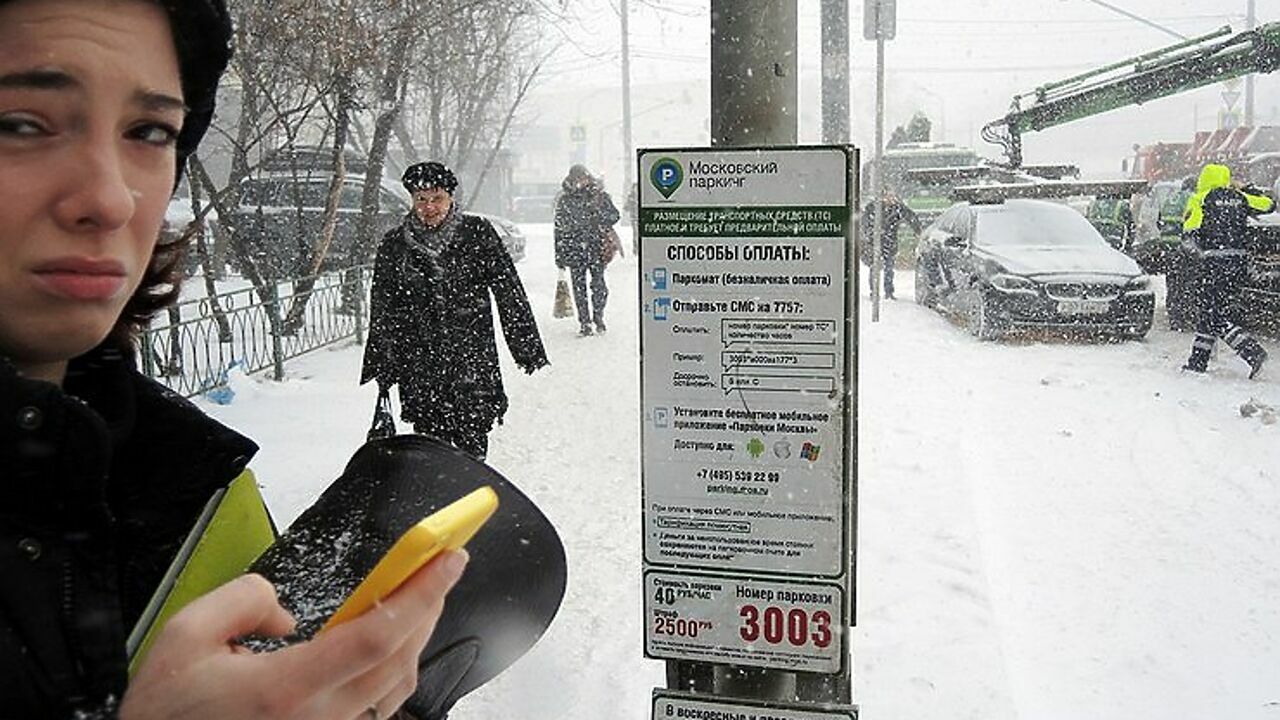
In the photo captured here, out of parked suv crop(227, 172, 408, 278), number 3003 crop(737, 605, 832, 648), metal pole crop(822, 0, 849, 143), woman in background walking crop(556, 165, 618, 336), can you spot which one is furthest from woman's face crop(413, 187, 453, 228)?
metal pole crop(822, 0, 849, 143)

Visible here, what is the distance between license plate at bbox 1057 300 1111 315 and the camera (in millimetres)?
Answer: 12117

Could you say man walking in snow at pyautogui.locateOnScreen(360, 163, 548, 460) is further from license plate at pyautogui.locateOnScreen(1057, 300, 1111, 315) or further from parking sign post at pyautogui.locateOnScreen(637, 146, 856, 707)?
license plate at pyautogui.locateOnScreen(1057, 300, 1111, 315)

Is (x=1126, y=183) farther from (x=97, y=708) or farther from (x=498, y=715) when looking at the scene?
(x=97, y=708)

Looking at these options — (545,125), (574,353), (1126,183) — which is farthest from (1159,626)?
(545,125)

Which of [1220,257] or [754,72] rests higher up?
[754,72]

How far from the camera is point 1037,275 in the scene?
12.2 m

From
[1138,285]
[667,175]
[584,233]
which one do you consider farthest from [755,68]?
[1138,285]

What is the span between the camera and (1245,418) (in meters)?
8.93

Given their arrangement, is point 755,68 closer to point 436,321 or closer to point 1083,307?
point 436,321

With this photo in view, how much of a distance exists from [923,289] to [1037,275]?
350cm

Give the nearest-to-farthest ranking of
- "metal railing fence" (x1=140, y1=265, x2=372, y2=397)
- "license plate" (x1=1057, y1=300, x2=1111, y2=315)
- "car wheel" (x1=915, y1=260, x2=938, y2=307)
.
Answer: "metal railing fence" (x1=140, y1=265, x2=372, y2=397) < "license plate" (x1=1057, y1=300, x2=1111, y2=315) < "car wheel" (x1=915, y1=260, x2=938, y2=307)

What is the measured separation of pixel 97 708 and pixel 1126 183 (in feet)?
53.3

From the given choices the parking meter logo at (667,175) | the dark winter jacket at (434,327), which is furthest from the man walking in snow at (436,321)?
the parking meter logo at (667,175)

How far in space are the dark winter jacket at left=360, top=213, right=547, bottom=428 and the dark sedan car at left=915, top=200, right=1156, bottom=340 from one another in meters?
7.97
